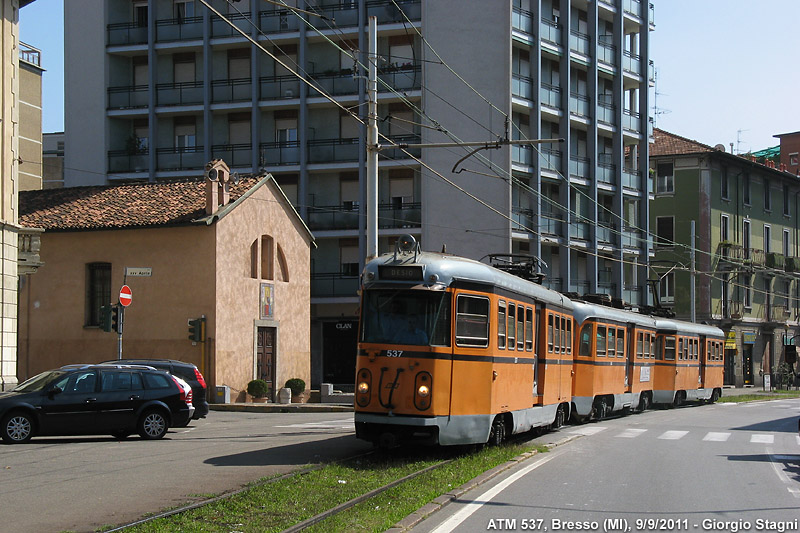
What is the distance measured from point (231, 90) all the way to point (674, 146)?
2985 cm

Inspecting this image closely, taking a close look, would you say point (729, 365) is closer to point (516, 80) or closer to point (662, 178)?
point (662, 178)

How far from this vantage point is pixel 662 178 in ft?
212

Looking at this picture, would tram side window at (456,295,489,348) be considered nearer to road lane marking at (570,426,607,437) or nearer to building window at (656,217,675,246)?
road lane marking at (570,426,607,437)

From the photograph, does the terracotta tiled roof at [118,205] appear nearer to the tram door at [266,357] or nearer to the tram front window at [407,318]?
the tram door at [266,357]

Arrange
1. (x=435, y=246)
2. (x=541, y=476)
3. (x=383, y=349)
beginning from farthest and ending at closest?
1. (x=435, y=246)
2. (x=383, y=349)
3. (x=541, y=476)

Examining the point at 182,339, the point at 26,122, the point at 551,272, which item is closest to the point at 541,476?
the point at 182,339

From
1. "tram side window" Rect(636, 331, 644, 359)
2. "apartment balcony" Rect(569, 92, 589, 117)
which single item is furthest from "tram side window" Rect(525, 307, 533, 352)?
"apartment balcony" Rect(569, 92, 589, 117)

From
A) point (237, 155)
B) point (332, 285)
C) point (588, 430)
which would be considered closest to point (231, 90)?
point (237, 155)

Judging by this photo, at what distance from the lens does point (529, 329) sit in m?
18.5

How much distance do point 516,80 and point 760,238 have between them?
2905 cm

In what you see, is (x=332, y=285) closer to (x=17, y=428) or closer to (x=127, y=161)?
(x=127, y=161)

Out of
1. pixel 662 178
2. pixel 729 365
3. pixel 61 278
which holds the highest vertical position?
pixel 662 178

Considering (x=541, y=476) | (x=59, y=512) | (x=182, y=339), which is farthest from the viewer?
(x=182, y=339)

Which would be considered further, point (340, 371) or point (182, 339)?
point (340, 371)
